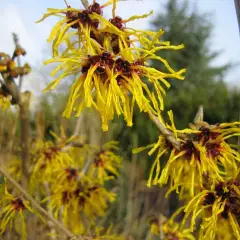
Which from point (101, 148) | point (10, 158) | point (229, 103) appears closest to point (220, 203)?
point (101, 148)

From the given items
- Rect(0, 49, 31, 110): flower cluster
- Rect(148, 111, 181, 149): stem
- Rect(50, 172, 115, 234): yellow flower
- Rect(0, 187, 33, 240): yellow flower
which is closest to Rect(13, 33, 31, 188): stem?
Rect(0, 49, 31, 110): flower cluster

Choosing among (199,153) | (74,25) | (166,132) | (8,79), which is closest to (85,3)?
(74,25)

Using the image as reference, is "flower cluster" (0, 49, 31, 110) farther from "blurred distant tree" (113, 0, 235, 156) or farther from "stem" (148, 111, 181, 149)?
"blurred distant tree" (113, 0, 235, 156)

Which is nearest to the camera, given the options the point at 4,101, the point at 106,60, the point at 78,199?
the point at 106,60

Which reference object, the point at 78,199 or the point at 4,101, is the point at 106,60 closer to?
the point at 4,101

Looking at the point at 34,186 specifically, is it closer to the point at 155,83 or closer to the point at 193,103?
the point at 155,83

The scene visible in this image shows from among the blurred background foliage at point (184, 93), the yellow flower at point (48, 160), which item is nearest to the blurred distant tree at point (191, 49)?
the blurred background foliage at point (184, 93)
